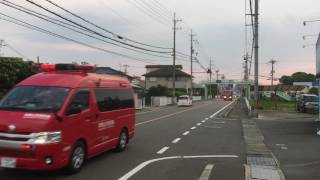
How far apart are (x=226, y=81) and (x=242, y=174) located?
97.1 meters

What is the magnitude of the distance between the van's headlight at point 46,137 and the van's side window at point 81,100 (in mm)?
935

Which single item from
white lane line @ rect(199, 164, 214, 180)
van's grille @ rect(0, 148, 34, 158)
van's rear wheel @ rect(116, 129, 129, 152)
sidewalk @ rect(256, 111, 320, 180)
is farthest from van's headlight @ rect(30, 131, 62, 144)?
sidewalk @ rect(256, 111, 320, 180)

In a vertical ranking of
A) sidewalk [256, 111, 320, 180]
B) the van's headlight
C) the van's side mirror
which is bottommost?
sidewalk [256, 111, 320, 180]

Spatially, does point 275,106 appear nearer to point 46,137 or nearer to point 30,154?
point 46,137

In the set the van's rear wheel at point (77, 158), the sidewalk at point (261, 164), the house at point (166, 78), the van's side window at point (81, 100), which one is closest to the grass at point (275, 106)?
the sidewalk at point (261, 164)

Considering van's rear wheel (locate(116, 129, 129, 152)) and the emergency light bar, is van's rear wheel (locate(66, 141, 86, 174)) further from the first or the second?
van's rear wheel (locate(116, 129, 129, 152))

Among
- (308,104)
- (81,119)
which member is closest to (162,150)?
(81,119)

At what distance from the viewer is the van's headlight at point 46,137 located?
9.81 m

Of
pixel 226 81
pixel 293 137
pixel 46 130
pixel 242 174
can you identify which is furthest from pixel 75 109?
pixel 226 81

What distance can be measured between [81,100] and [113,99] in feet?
7.82

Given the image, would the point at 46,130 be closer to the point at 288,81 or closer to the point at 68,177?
the point at 68,177

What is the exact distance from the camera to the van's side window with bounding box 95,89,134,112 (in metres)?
12.9

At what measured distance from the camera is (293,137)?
70.5 feet

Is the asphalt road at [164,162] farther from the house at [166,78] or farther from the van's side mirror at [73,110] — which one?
the house at [166,78]
